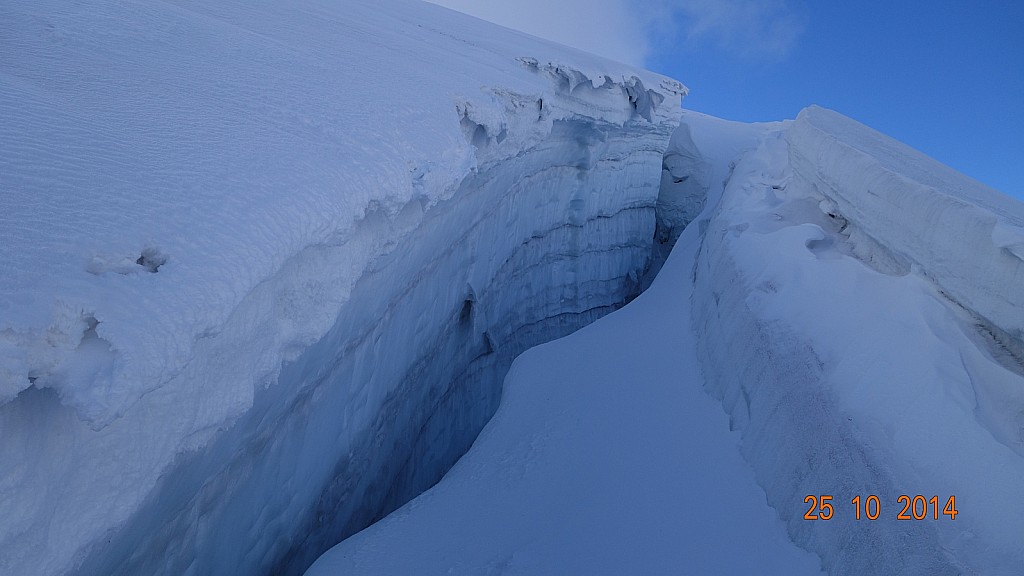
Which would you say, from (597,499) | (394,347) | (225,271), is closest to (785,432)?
(597,499)

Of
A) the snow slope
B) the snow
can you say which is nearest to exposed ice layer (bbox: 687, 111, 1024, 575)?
the snow slope

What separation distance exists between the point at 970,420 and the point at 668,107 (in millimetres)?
8188

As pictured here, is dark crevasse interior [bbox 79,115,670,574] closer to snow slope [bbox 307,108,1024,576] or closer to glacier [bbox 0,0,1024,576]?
glacier [bbox 0,0,1024,576]

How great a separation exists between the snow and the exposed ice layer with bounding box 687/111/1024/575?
0.19m

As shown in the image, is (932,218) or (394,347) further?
(394,347)

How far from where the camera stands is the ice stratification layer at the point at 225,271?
1.36 metres

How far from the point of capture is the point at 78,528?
1451 mm

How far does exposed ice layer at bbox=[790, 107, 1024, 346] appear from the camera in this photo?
2.91m

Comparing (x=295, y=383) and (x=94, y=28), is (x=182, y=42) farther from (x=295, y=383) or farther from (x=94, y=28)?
(x=295, y=383)

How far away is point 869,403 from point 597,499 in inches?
52.5

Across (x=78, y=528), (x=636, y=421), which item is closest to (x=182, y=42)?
(x=78, y=528)
